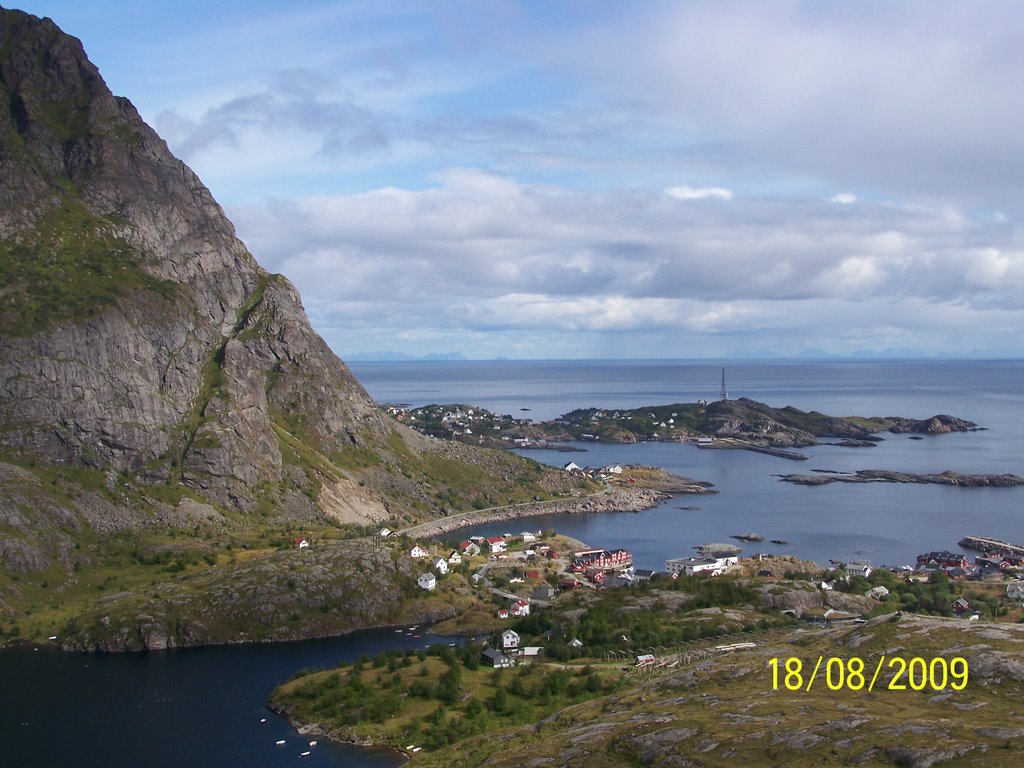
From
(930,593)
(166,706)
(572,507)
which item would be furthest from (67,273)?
(930,593)

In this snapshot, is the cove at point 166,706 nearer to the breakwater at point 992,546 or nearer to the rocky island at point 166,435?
the rocky island at point 166,435

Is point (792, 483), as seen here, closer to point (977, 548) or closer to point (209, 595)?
point (977, 548)

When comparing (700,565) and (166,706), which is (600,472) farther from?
(166,706)

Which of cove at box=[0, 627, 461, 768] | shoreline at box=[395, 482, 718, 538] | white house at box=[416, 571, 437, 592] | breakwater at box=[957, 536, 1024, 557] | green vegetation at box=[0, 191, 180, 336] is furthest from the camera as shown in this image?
shoreline at box=[395, 482, 718, 538]

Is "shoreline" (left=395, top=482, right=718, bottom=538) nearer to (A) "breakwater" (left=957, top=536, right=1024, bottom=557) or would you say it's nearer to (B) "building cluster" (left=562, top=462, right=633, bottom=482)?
(B) "building cluster" (left=562, top=462, right=633, bottom=482)

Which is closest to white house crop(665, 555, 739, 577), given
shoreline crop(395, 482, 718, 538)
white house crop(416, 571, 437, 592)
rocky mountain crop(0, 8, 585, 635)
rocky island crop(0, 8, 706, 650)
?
rocky island crop(0, 8, 706, 650)
